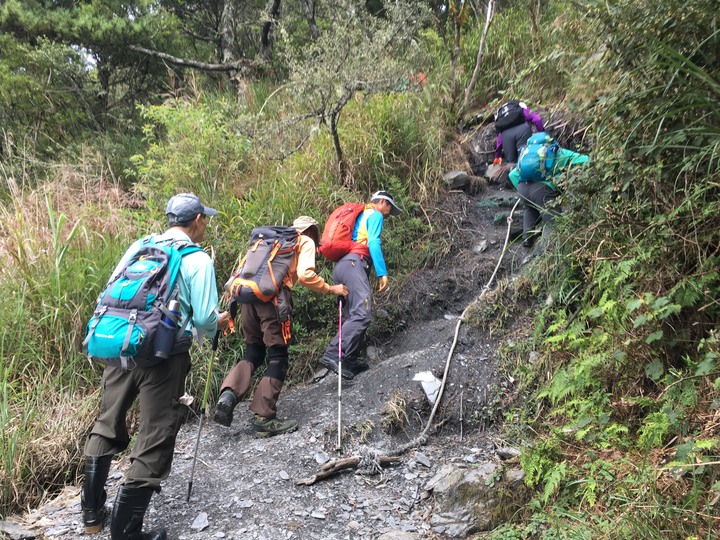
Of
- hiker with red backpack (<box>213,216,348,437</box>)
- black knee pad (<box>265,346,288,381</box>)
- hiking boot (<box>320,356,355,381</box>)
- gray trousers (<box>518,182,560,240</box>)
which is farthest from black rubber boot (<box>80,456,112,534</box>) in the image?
gray trousers (<box>518,182,560,240</box>)

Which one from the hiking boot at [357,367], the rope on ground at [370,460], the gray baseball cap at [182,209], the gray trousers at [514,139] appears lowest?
the rope on ground at [370,460]

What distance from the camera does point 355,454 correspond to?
4.22 m

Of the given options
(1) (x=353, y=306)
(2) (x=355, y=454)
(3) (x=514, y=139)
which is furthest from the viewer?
(3) (x=514, y=139)

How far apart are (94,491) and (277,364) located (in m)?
1.79

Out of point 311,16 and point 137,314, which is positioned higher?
point 311,16

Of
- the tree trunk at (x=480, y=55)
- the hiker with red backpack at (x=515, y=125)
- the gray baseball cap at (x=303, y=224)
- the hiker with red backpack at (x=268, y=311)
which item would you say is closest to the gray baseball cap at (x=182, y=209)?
the hiker with red backpack at (x=268, y=311)

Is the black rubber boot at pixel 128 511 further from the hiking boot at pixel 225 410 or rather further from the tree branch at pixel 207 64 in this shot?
the tree branch at pixel 207 64

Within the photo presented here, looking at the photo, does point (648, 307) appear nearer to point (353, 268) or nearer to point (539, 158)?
point (539, 158)

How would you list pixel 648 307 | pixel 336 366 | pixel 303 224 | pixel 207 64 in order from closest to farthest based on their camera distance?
1. pixel 648 307
2. pixel 303 224
3. pixel 336 366
4. pixel 207 64

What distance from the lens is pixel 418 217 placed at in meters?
7.18

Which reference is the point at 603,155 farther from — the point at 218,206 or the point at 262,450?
the point at 218,206

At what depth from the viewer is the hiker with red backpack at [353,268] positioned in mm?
5289

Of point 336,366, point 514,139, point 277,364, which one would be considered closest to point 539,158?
point 514,139

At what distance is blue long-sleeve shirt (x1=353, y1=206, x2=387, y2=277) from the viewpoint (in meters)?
5.47
